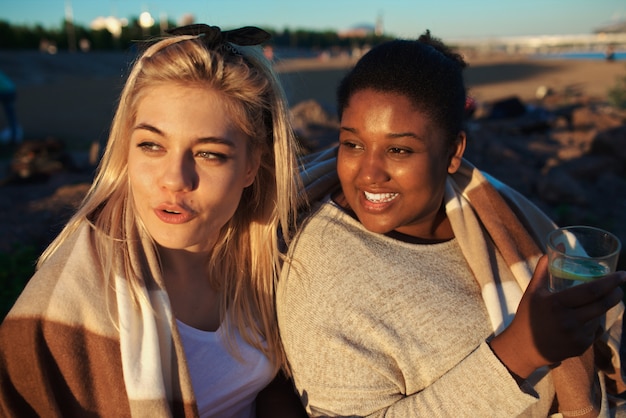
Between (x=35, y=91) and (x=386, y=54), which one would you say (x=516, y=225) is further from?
(x=35, y=91)

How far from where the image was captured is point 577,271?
1.63 m

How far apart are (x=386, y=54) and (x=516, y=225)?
0.98 meters

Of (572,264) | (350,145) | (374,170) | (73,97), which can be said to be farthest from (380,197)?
(73,97)

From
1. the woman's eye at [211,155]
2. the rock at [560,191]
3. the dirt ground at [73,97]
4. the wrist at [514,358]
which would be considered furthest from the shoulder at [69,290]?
the rock at [560,191]

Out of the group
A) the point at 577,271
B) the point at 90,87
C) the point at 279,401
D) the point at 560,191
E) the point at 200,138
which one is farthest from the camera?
the point at 90,87

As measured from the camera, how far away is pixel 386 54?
218cm

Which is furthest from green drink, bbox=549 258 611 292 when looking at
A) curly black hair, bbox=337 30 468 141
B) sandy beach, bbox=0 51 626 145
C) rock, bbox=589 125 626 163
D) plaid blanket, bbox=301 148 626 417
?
sandy beach, bbox=0 51 626 145

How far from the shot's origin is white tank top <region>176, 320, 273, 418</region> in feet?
6.61

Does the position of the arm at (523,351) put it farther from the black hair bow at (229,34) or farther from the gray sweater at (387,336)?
the black hair bow at (229,34)

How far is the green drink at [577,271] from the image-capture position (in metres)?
1.63

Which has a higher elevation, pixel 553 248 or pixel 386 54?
pixel 386 54

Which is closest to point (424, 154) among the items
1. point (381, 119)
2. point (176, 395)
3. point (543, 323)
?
point (381, 119)

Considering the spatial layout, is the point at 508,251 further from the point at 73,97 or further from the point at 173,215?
the point at 73,97

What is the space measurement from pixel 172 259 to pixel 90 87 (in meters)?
26.2
